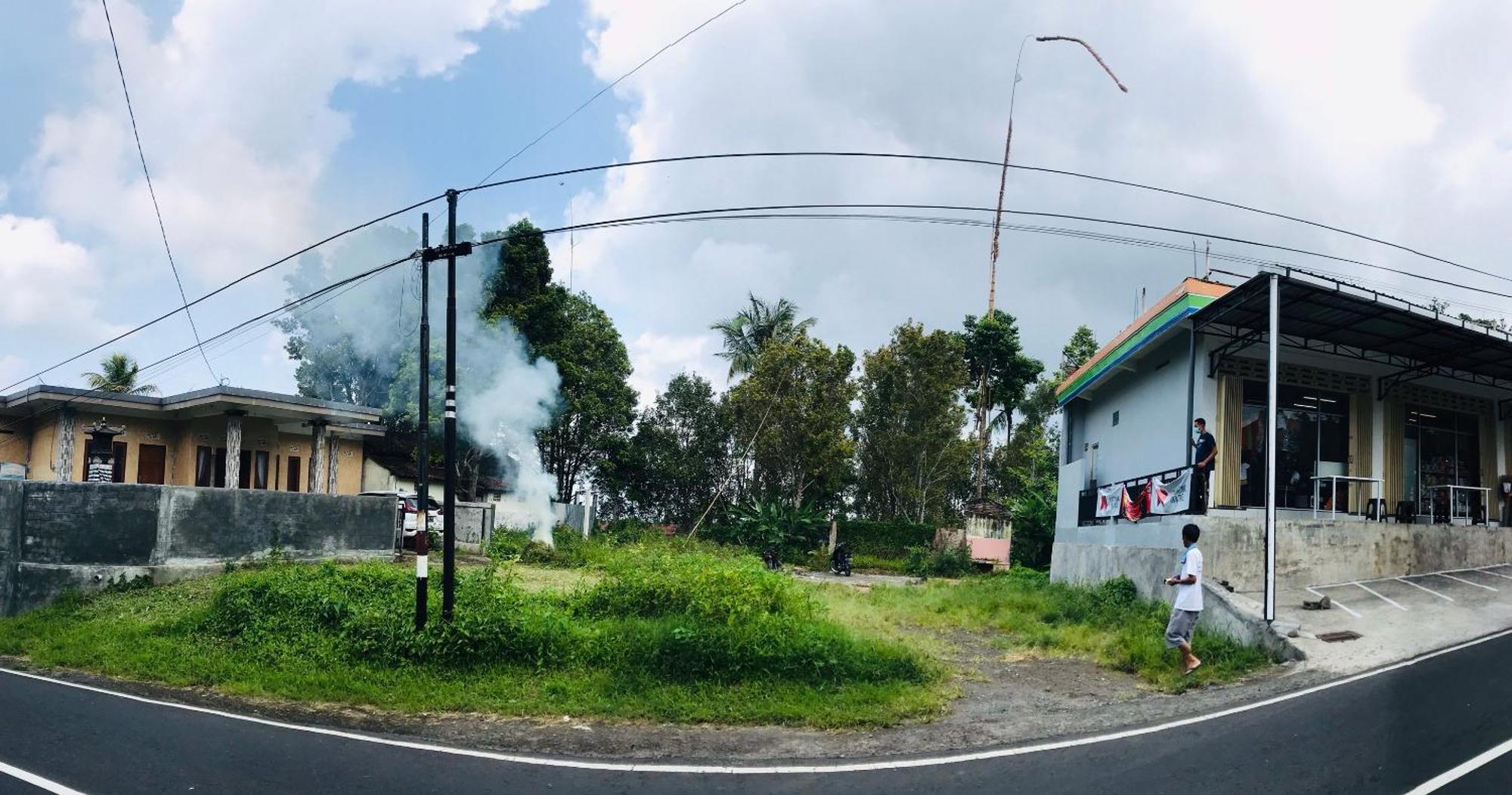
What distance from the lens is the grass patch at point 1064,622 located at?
443 inches

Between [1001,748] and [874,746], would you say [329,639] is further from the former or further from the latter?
[1001,748]

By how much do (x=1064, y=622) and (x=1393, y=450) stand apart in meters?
8.98

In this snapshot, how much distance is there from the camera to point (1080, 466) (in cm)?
2430

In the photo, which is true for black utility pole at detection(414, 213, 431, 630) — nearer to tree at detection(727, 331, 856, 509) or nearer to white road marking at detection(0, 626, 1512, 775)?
white road marking at detection(0, 626, 1512, 775)

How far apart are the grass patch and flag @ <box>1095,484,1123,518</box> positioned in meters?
1.69

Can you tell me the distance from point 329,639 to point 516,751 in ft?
17.6

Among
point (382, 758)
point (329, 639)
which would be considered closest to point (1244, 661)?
point (382, 758)

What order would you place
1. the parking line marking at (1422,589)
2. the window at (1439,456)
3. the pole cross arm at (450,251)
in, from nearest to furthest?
1. the pole cross arm at (450,251)
2. the parking line marking at (1422,589)
3. the window at (1439,456)

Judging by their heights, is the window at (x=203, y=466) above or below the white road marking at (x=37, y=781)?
above

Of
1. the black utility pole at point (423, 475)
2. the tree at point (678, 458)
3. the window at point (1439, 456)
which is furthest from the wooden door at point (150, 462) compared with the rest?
the window at point (1439, 456)

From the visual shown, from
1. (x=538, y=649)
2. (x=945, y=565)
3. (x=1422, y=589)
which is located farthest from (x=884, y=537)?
(x=538, y=649)

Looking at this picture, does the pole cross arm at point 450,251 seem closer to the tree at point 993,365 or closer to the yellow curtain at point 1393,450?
the yellow curtain at point 1393,450

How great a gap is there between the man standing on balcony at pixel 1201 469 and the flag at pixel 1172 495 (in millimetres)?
101

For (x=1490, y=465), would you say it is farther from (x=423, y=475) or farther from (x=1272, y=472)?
(x=423, y=475)
